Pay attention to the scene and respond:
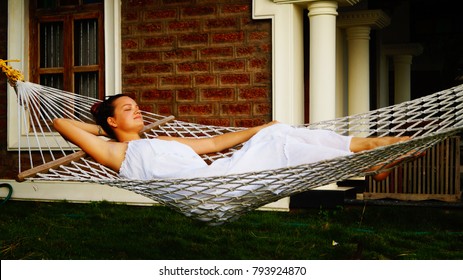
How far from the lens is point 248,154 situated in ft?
11.0

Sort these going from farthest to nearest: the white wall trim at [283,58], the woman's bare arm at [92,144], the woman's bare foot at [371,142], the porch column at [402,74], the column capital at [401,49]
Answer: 1. the porch column at [402,74]
2. the column capital at [401,49]
3. the white wall trim at [283,58]
4. the woman's bare arm at [92,144]
5. the woman's bare foot at [371,142]

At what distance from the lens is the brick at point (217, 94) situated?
6.00 metres

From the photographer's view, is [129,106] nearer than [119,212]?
Yes

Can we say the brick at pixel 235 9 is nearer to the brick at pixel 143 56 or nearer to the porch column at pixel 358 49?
the brick at pixel 143 56

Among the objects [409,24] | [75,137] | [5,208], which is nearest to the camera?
[75,137]

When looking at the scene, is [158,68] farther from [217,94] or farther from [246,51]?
[246,51]

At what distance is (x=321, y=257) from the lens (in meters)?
4.09

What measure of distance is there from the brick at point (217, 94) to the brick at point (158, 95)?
0.96 ft

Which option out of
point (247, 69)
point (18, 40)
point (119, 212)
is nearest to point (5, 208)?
point (119, 212)

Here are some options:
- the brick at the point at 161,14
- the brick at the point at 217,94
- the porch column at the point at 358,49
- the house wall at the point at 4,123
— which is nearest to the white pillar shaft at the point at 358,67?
the porch column at the point at 358,49

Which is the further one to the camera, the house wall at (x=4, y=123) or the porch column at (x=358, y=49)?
the house wall at (x=4, y=123)

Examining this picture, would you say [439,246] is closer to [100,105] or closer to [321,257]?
[321,257]

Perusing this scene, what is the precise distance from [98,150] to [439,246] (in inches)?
82.3

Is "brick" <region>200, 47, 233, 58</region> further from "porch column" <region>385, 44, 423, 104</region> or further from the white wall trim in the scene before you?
"porch column" <region>385, 44, 423, 104</region>
